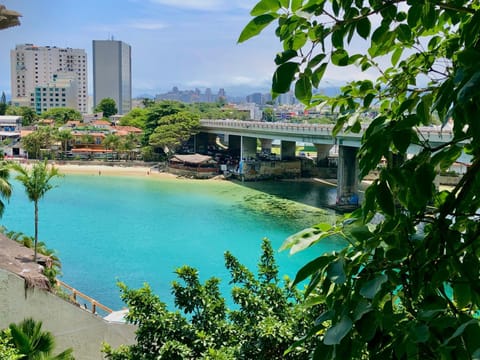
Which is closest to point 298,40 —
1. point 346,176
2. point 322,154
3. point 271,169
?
point 346,176

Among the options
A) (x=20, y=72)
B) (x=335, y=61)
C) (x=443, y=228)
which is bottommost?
Answer: (x=443, y=228)

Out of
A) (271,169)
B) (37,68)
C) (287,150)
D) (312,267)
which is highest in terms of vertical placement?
(37,68)

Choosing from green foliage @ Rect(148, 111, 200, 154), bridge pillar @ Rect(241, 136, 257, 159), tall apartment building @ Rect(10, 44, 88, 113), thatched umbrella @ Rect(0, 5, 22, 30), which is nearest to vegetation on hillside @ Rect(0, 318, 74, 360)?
thatched umbrella @ Rect(0, 5, 22, 30)

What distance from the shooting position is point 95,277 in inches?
572

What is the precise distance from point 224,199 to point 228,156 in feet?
57.8

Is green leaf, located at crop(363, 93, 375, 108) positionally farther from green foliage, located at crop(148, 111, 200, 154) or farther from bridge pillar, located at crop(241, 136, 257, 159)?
green foliage, located at crop(148, 111, 200, 154)

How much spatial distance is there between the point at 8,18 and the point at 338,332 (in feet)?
30.0

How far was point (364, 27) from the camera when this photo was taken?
0.97 m

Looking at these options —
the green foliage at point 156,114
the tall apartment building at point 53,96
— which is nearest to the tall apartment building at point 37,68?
the tall apartment building at point 53,96

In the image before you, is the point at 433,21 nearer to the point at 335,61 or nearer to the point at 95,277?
the point at 335,61

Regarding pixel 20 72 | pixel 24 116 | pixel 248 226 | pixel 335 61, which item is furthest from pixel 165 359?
pixel 20 72

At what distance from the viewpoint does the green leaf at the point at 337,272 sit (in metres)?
0.82

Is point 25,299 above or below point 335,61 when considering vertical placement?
below

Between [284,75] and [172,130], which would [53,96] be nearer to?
[172,130]
